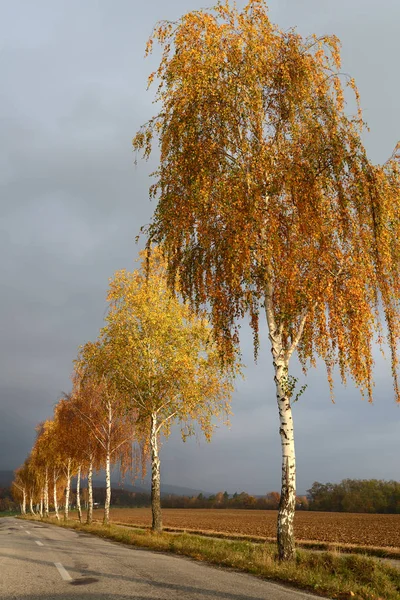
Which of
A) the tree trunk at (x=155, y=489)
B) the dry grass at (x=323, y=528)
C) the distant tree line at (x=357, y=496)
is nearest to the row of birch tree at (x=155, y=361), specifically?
the tree trunk at (x=155, y=489)

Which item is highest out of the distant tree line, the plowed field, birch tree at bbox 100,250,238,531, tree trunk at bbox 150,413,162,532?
birch tree at bbox 100,250,238,531

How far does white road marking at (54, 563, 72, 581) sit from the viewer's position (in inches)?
381

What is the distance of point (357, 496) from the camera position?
9112 centimetres

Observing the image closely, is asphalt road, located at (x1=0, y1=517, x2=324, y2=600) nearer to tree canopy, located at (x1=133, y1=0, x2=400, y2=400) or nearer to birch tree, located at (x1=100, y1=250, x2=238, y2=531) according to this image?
tree canopy, located at (x1=133, y1=0, x2=400, y2=400)

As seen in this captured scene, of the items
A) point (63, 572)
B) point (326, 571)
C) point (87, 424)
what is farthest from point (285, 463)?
point (87, 424)

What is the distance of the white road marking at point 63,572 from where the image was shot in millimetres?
9688

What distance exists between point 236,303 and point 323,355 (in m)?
2.53

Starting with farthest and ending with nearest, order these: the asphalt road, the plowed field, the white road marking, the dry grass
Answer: the plowed field
the dry grass
the white road marking
the asphalt road

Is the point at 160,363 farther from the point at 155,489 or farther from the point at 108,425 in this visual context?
the point at 108,425

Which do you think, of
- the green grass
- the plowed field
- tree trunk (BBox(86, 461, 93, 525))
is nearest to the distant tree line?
the plowed field

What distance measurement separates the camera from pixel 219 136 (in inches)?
533

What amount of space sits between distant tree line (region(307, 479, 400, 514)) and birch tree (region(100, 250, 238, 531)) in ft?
236

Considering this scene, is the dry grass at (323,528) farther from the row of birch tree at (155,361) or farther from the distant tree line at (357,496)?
the distant tree line at (357,496)

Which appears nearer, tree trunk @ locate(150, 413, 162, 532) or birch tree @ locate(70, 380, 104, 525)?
tree trunk @ locate(150, 413, 162, 532)
